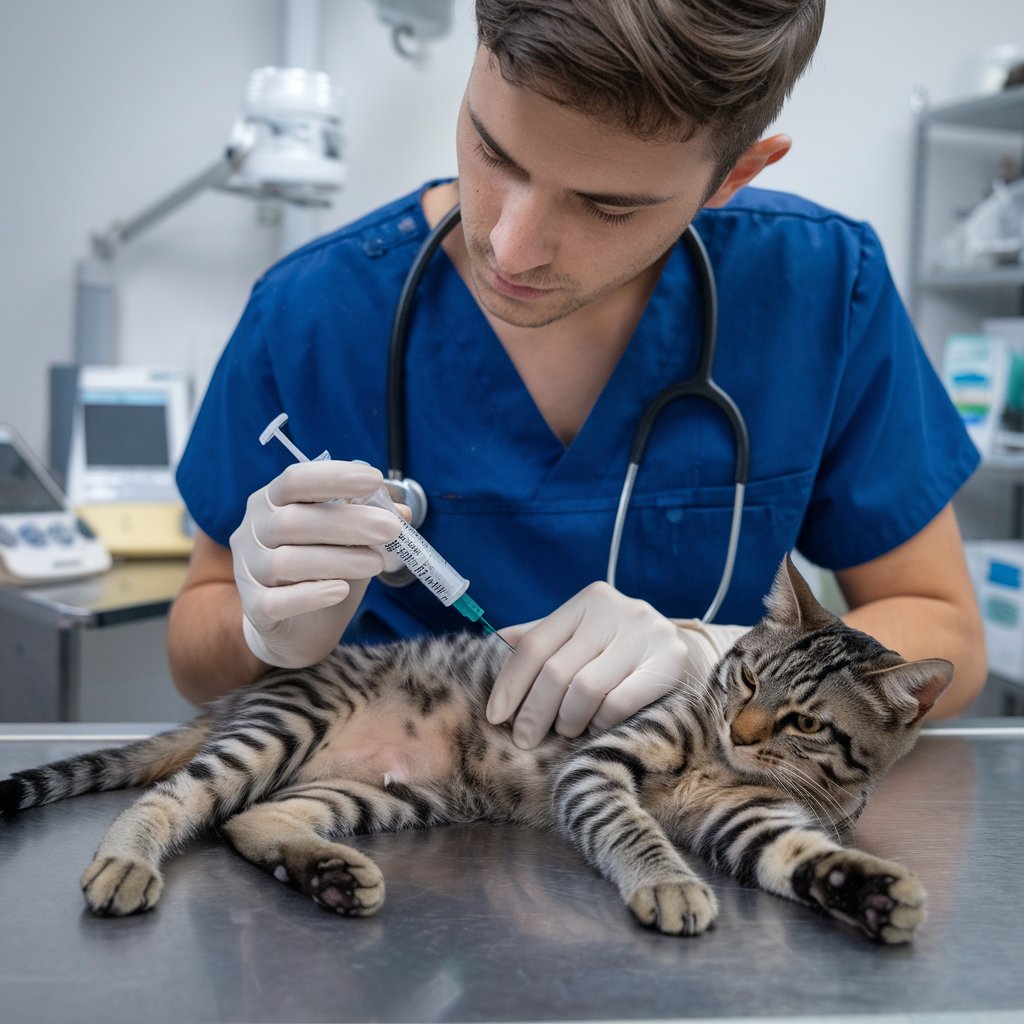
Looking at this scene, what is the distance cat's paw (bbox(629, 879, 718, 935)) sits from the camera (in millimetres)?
612

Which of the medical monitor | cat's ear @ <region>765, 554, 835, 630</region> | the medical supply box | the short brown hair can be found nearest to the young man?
cat's ear @ <region>765, 554, 835, 630</region>

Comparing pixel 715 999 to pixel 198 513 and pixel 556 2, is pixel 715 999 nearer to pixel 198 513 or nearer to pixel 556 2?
pixel 556 2

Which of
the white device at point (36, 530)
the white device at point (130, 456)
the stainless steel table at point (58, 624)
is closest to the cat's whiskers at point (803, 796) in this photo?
the stainless steel table at point (58, 624)

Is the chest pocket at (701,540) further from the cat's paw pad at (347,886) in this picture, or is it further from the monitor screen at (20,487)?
the monitor screen at (20,487)

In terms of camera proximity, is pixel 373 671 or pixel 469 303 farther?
pixel 469 303

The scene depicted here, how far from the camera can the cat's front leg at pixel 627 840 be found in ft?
2.04

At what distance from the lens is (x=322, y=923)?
0.62 m

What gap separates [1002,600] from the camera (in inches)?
93.0

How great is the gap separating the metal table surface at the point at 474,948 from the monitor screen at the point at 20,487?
1.32 metres

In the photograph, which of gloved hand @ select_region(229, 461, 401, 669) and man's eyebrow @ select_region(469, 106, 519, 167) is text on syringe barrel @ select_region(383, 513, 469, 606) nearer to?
gloved hand @ select_region(229, 461, 401, 669)

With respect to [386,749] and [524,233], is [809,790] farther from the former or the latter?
[524,233]

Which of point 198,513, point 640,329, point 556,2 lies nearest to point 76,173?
point 198,513

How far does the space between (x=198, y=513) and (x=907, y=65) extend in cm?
246

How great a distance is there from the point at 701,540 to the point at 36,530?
1.35 m
